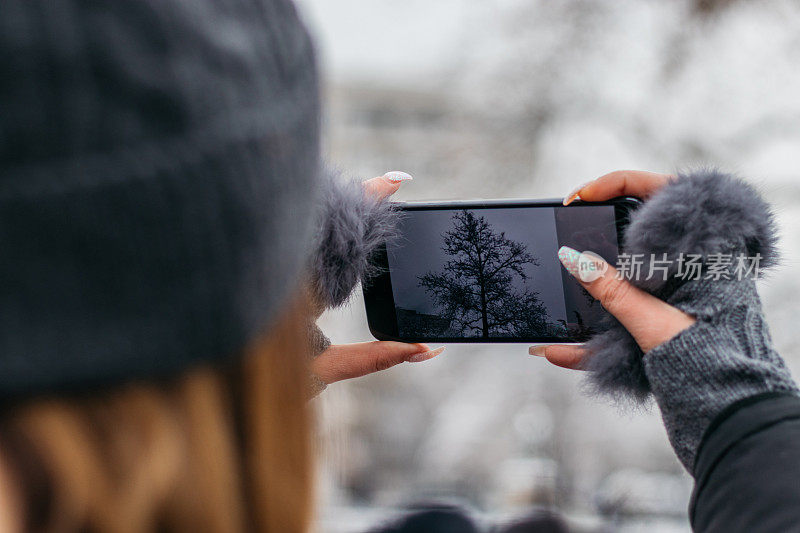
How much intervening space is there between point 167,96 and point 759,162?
2.18 m

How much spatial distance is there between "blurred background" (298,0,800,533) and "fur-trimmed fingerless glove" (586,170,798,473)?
1.31 meters

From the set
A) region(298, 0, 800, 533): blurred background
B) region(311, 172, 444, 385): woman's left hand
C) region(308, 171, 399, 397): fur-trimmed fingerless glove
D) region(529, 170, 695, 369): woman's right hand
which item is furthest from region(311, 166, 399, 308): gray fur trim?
region(298, 0, 800, 533): blurred background

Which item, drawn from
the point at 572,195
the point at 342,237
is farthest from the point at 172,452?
the point at 572,195

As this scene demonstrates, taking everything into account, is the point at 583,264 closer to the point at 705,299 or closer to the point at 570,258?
the point at 570,258

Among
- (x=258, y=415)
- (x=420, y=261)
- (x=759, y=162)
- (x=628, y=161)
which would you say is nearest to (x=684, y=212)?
(x=420, y=261)

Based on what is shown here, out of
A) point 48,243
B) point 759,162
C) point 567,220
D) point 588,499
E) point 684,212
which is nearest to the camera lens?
point 48,243

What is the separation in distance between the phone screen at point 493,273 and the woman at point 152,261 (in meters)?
0.48

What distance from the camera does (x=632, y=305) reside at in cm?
59

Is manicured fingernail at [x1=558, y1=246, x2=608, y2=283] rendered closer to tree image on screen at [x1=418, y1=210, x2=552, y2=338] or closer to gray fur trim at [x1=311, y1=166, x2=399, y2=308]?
tree image on screen at [x1=418, y1=210, x2=552, y2=338]

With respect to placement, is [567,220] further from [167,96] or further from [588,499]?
[588,499]

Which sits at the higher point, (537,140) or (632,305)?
(537,140)

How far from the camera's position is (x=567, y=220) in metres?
0.69

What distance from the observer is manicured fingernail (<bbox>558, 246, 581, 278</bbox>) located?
65cm

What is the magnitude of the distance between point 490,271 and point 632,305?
0.19m
